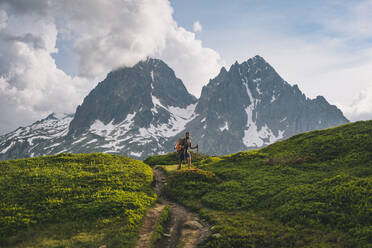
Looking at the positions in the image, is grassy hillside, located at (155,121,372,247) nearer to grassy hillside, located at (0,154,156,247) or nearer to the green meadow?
the green meadow

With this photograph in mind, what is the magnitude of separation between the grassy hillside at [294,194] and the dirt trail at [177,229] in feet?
3.00

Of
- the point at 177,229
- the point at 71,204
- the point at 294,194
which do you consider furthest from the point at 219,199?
the point at 71,204

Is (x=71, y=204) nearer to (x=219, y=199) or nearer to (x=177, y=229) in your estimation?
(x=177, y=229)

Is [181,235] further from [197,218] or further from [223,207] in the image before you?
[223,207]

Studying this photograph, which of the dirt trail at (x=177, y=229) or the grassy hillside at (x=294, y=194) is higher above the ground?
the grassy hillside at (x=294, y=194)

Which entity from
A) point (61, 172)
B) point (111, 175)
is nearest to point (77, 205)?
point (111, 175)

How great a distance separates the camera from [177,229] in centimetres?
1731

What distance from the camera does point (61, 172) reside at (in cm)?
2655

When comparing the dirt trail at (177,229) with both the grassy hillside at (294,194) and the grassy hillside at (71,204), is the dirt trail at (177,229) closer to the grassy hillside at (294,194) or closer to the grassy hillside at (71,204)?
the grassy hillside at (71,204)

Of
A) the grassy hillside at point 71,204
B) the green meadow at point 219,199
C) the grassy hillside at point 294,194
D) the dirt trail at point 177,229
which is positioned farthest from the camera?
the grassy hillside at point 71,204

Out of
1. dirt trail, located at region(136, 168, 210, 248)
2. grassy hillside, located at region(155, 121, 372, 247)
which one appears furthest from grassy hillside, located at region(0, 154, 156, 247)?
grassy hillside, located at region(155, 121, 372, 247)

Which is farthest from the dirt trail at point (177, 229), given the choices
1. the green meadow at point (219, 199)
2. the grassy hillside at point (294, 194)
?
the grassy hillside at point (294, 194)

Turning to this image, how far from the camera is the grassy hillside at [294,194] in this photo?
14.0 m

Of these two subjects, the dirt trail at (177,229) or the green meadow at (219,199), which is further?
the dirt trail at (177,229)
